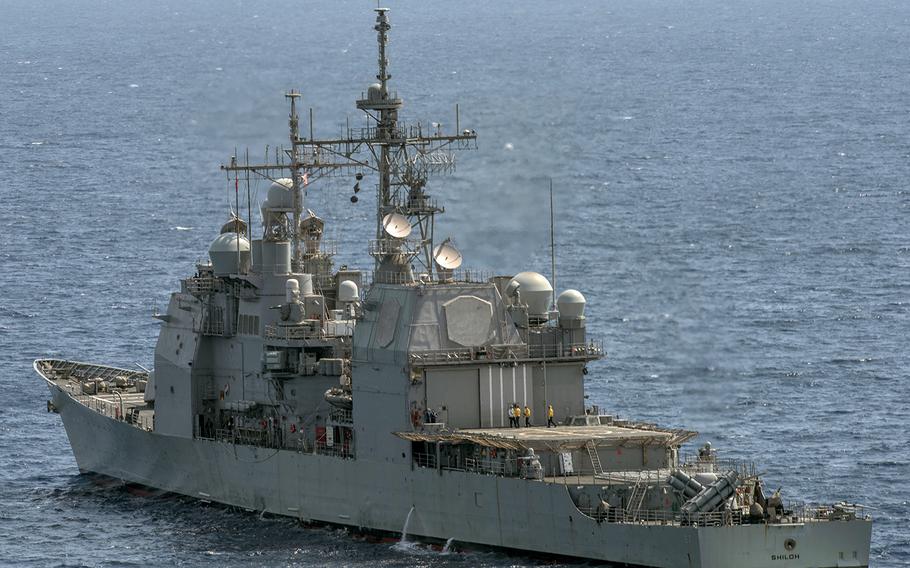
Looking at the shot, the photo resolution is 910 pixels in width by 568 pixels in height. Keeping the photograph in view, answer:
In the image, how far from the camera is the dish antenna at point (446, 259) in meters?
70.4

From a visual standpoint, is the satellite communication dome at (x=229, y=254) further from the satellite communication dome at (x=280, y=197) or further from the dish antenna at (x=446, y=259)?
the dish antenna at (x=446, y=259)

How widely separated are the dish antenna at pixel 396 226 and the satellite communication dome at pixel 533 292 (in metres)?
3.72

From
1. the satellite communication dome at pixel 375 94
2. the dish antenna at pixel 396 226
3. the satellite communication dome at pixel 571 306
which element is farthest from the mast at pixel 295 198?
the satellite communication dome at pixel 571 306

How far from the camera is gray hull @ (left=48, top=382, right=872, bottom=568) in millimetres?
60406

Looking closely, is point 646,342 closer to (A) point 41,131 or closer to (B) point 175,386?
(B) point 175,386

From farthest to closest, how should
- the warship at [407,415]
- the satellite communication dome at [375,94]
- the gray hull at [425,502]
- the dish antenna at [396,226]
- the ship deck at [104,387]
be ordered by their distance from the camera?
the ship deck at [104,387] → the satellite communication dome at [375,94] → the dish antenna at [396,226] → the warship at [407,415] → the gray hull at [425,502]

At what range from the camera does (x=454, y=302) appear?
69375 millimetres

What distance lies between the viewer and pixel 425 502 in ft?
222

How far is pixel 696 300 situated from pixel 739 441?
20984 millimetres

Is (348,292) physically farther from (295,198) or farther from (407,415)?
(407,415)

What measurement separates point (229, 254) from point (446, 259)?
32.8 feet

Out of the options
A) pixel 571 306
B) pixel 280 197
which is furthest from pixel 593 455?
pixel 280 197

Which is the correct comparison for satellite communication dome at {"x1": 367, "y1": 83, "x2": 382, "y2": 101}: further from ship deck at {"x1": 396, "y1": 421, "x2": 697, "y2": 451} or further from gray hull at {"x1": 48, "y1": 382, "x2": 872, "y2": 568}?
ship deck at {"x1": 396, "y1": 421, "x2": 697, "y2": 451}

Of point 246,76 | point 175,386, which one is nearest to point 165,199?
point 246,76
